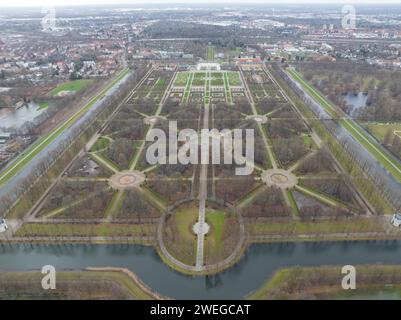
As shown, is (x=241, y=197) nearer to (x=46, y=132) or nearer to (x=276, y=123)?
(x=276, y=123)

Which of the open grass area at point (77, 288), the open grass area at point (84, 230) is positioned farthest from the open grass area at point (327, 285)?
the open grass area at point (84, 230)

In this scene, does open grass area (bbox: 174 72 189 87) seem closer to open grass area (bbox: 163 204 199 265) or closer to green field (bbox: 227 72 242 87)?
green field (bbox: 227 72 242 87)

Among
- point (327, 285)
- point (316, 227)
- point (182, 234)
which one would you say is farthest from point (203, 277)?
point (316, 227)

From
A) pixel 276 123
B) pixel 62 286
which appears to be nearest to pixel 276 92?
pixel 276 123

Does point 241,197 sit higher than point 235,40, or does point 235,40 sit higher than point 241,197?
point 235,40

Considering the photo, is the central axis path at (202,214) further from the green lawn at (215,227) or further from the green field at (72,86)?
the green field at (72,86)

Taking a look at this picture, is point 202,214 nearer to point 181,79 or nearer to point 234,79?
point 181,79
